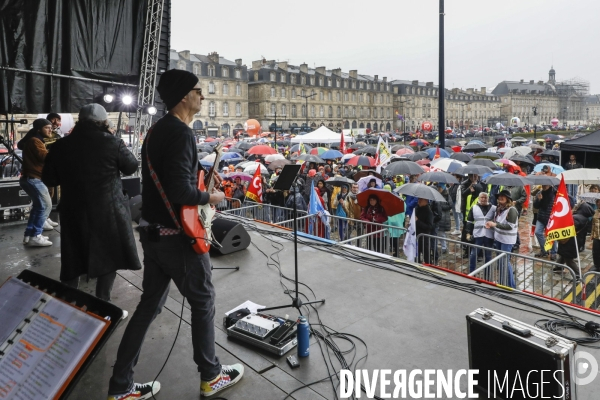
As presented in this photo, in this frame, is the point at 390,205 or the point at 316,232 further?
the point at 316,232

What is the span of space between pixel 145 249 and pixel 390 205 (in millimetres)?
5735

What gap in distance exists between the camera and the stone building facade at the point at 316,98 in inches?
2936

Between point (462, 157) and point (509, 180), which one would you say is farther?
point (462, 157)

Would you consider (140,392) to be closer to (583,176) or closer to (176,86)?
(176,86)

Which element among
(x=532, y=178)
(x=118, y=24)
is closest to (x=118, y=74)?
(x=118, y=24)

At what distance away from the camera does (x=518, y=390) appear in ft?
8.80

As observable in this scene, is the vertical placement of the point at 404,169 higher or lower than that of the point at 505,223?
higher

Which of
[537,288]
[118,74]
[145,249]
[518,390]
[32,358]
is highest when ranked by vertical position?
[118,74]

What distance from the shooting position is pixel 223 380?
2.89m

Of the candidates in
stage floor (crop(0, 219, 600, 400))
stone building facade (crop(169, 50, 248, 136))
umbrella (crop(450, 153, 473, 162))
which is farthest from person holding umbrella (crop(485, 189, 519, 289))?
stone building facade (crop(169, 50, 248, 136))

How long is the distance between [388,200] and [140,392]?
5.79 m

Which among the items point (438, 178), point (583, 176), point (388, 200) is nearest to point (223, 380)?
point (388, 200)

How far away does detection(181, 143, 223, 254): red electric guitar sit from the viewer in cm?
262

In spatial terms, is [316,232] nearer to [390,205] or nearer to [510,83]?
[390,205]
